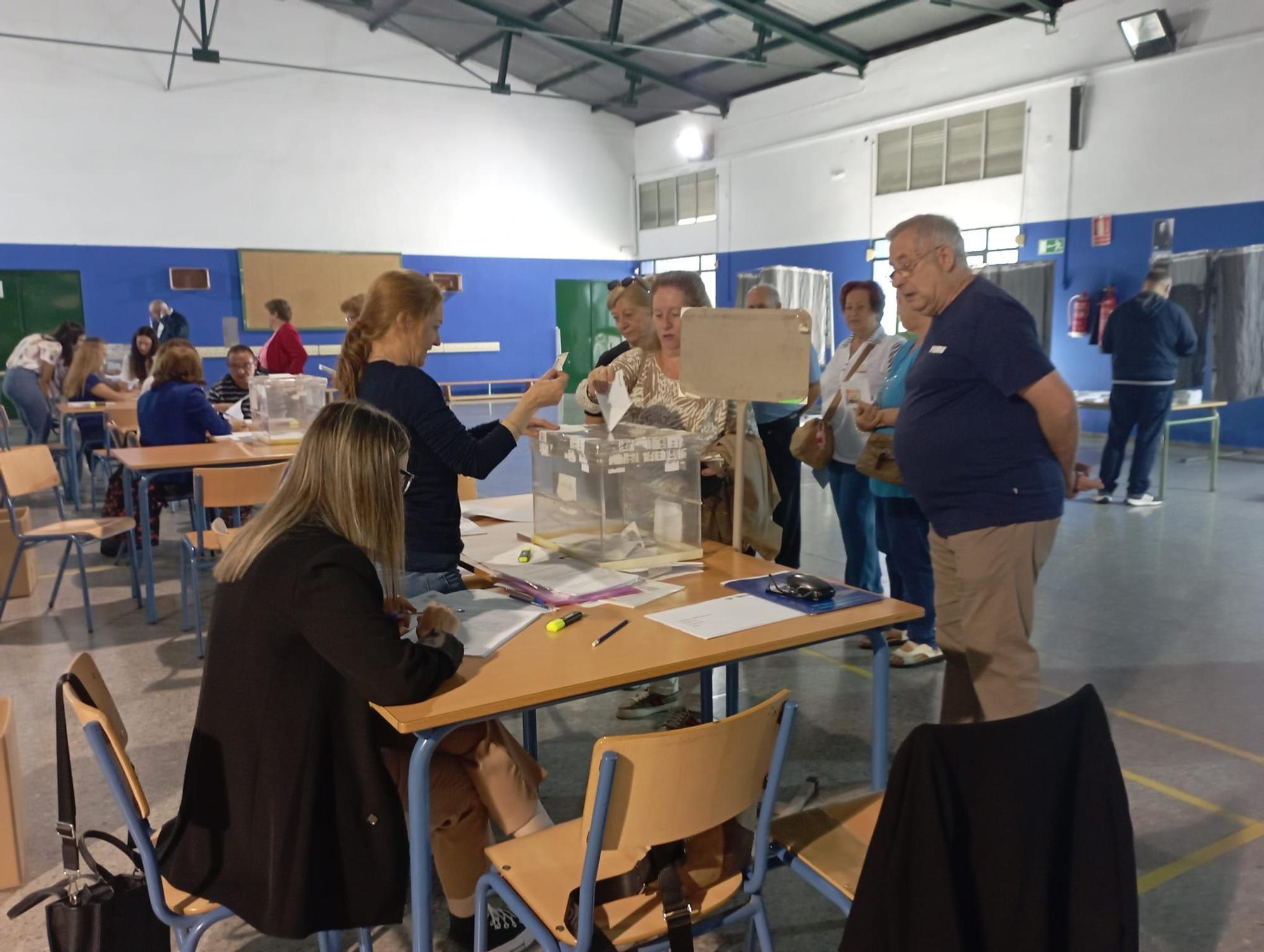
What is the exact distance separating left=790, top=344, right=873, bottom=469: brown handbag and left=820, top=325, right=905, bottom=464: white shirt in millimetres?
17

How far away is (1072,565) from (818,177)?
8954 mm

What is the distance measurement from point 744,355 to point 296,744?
4.66 feet

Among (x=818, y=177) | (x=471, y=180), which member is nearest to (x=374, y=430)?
(x=818, y=177)

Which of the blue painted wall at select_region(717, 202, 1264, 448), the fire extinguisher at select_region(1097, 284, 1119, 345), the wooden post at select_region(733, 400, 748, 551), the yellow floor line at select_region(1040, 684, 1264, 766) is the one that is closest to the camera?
the wooden post at select_region(733, 400, 748, 551)

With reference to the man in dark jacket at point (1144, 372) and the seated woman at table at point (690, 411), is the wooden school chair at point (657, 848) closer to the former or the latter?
Answer: the seated woman at table at point (690, 411)

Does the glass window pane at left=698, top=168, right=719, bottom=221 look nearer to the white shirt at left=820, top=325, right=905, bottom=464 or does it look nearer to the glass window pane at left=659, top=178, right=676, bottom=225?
the glass window pane at left=659, top=178, right=676, bottom=225

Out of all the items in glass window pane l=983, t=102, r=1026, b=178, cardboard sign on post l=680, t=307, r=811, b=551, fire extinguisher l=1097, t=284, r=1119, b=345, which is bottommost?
cardboard sign on post l=680, t=307, r=811, b=551

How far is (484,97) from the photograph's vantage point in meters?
14.7

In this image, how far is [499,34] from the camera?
13180 mm

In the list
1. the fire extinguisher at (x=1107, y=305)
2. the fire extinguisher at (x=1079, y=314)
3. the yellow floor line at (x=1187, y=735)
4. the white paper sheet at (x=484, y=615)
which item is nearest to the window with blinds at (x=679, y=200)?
the fire extinguisher at (x=1079, y=314)

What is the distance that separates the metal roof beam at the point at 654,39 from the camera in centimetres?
1139

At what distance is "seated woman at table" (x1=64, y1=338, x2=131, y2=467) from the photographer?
7082 mm

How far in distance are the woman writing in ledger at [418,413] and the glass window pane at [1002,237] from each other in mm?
9354

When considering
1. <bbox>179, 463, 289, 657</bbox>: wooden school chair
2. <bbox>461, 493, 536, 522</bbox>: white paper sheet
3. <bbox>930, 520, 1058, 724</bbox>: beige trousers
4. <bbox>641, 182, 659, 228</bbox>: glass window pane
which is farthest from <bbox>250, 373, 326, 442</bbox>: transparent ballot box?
<bbox>641, 182, 659, 228</bbox>: glass window pane
